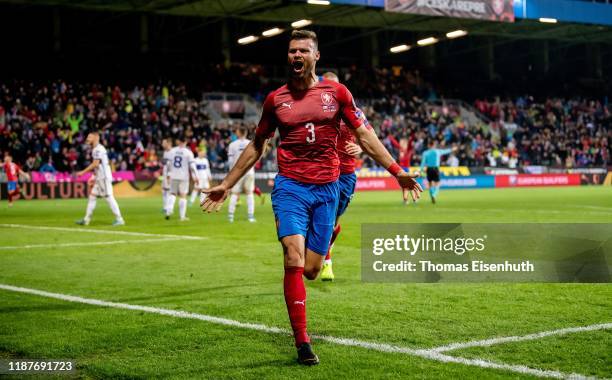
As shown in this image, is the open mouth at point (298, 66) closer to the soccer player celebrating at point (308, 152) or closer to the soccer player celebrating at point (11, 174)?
the soccer player celebrating at point (308, 152)

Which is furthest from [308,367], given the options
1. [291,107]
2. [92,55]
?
[92,55]

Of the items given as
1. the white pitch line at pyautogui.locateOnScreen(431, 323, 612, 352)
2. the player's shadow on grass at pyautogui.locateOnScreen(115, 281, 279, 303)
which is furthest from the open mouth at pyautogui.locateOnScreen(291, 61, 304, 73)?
the player's shadow on grass at pyautogui.locateOnScreen(115, 281, 279, 303)

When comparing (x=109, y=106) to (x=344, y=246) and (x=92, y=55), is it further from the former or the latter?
(x=344, y=246)

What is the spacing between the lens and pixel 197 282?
9.57 metres

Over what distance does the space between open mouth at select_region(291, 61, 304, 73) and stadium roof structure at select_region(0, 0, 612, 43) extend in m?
32.1

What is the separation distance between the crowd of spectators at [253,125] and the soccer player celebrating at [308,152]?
64.3 feet

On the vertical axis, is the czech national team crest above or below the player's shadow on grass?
above

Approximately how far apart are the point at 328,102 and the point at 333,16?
38.5 m

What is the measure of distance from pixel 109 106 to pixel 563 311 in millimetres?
34051

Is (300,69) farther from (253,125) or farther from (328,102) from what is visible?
(253,125)

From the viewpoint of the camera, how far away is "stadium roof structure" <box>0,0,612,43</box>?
39438mm

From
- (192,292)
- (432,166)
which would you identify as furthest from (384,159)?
(432,166)

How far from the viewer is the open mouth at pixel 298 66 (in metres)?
6.04

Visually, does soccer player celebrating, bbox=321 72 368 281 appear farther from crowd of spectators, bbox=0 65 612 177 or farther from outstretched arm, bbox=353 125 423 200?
crowd of spectators, bbox=0 65 612 177
